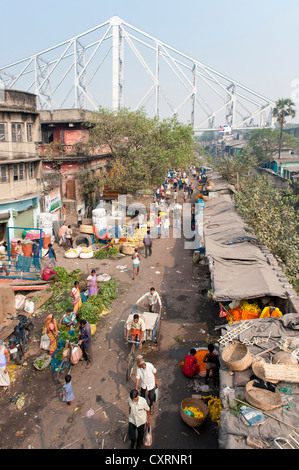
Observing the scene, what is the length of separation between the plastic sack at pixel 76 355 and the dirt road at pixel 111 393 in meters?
0.25

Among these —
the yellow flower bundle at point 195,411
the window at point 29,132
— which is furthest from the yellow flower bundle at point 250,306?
the window at point 29,132

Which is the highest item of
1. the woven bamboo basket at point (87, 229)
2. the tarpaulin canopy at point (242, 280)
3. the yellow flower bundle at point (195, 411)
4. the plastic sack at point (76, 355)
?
Result: the tarpaulin canopy at point (242, 280)

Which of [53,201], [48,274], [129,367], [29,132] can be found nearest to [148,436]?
[129,367]

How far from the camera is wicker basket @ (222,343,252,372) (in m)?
5.29

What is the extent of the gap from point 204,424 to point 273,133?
4853cm

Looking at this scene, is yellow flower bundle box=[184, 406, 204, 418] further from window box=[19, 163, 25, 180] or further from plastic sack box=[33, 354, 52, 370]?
window box=[19, 163, 25, 180]

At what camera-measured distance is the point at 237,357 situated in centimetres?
575

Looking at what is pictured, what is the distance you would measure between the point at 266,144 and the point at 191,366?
140 ft

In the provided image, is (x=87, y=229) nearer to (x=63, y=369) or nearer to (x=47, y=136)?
(x=63, y=369)

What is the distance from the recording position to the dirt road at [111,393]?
5594mm

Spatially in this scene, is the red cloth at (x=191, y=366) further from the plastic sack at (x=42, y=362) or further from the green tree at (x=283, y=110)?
the green tree at (x=283, y=110)

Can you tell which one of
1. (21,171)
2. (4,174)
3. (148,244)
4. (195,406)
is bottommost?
(195,406)

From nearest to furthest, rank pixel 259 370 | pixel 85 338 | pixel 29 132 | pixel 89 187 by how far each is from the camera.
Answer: pixel 259 370 → pixel 85 338 → pixel 29 132 → pixel 89 187
